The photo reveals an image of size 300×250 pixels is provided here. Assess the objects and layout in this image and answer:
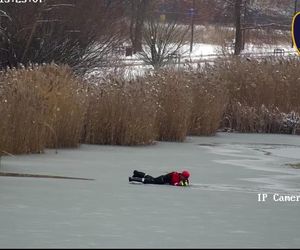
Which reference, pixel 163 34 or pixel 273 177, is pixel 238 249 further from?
pixel 163 34

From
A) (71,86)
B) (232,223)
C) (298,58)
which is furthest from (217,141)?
(232,223)

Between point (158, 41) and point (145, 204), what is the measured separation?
34154 millimetres

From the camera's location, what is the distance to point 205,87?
20.9 metres

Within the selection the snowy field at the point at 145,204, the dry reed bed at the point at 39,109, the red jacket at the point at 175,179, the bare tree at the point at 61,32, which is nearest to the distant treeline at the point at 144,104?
the dry reed bed at the point at 39,109

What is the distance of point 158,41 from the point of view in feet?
141

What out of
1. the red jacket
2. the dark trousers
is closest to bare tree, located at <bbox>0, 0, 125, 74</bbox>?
the dark trousers

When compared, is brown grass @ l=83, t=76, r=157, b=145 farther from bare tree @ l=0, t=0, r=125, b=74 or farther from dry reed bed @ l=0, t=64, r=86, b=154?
bare tree @ l=0, t=0, r=125, b=74

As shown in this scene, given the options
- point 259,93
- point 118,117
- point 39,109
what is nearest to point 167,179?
point 39,109

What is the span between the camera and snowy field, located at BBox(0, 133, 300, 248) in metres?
7.23

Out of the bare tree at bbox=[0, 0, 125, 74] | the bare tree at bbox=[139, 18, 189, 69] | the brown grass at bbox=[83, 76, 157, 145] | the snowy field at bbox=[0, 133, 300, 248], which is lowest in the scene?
the snowy field at bbox=[0, 133, 300, 248]

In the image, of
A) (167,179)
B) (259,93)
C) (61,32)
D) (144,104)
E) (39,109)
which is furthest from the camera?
(61,32)

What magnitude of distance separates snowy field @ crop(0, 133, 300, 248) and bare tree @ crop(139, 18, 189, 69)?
26952 mm

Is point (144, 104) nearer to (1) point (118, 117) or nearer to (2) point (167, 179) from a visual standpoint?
(1) point (118, 117)

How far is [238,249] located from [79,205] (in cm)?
240
